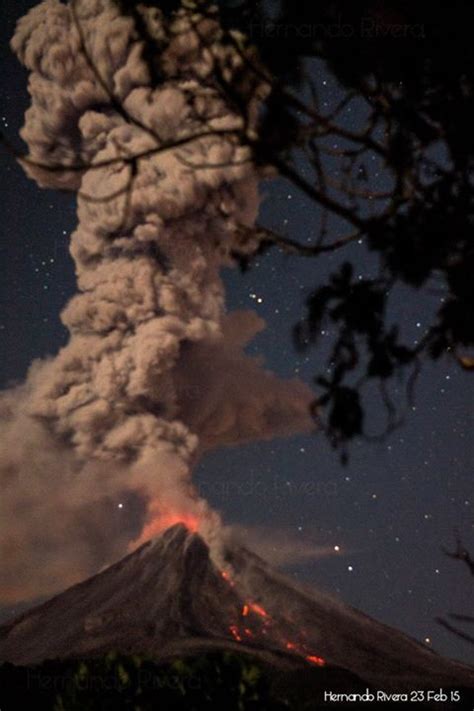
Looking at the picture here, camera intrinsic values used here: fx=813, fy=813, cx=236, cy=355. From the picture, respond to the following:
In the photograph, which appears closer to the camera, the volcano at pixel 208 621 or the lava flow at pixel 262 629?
the volcano at pixel 208 621

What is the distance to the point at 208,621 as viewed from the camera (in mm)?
38812

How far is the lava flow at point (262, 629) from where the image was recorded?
36325 millimetres

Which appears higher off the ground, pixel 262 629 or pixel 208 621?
pixel 208 621

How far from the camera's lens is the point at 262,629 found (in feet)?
131

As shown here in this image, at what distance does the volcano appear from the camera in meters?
34.3

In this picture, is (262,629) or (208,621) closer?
(208,621)

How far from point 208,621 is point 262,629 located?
2886mm

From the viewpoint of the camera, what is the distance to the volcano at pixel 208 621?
34.3 metres

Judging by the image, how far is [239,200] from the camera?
32.3m

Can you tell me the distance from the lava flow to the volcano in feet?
0.20

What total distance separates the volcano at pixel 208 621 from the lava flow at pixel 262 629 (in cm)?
6

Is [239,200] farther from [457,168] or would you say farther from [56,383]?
[457,168]

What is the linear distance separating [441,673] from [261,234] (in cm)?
3597

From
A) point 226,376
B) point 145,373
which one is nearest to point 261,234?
point 145,373
